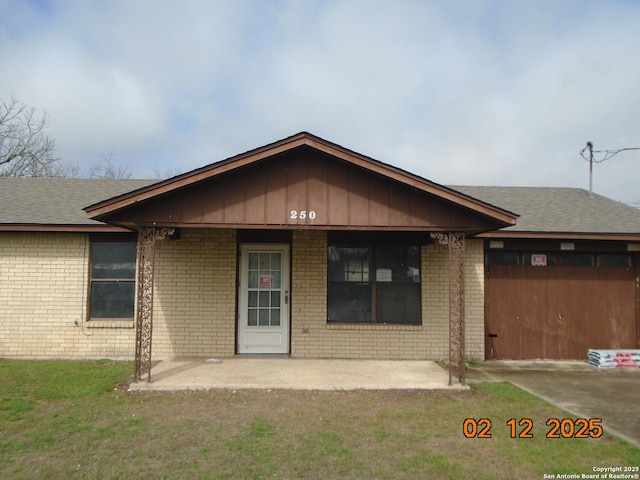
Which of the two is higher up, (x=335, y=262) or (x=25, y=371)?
(x=335, y=262)

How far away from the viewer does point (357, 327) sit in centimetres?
875

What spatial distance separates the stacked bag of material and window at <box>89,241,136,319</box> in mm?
9167

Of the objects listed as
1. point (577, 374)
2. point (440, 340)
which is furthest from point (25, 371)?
point (577, 374)

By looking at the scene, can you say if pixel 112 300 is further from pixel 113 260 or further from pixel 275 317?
pixel 275 317

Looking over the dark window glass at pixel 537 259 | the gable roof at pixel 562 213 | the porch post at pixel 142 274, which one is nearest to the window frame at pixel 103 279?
the porch post at pixel 142 274

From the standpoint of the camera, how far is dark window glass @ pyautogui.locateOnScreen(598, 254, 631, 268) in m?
9.23

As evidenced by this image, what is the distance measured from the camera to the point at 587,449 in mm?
4582

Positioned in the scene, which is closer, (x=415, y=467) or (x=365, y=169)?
(x=415, y=467)

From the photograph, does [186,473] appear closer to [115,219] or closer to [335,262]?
[115,219]

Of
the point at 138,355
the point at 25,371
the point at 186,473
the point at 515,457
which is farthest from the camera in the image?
the point at 25,371

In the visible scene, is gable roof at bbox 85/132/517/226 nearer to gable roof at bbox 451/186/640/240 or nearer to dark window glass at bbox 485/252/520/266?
gable roof at bbox 451/186/640/240

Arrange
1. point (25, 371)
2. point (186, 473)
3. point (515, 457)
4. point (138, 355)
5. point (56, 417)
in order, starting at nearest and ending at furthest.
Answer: point (186, 473) → point (515, 457) → point (56, 417) → point (138, 355) → point (25, 371)

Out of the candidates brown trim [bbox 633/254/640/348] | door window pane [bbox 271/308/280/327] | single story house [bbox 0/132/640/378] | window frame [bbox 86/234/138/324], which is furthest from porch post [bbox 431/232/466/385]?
window frame [bbox 86/234/138/324]

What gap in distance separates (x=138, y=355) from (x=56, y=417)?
1.51 meters
